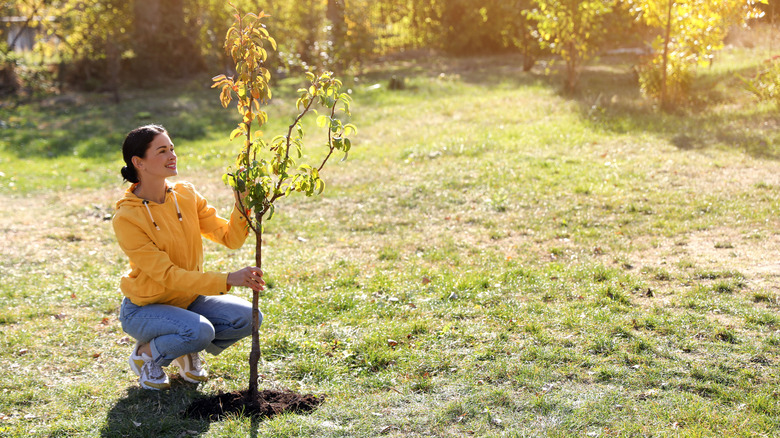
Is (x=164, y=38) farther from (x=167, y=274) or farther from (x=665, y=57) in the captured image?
(x=167, y=274)

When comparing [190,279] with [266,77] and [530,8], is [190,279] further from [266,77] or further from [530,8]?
[530,8]

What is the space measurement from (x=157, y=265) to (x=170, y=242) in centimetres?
21

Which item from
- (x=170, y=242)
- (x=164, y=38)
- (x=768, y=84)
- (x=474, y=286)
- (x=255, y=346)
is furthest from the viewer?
(x=164, y=38)

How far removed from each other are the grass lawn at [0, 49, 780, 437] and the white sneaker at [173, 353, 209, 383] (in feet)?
0.32

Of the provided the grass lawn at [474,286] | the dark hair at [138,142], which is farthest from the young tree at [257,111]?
the grass lawn at [474,286]

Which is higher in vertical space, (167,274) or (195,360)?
(167,274)

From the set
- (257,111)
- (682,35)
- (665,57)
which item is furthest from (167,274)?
(682,35)

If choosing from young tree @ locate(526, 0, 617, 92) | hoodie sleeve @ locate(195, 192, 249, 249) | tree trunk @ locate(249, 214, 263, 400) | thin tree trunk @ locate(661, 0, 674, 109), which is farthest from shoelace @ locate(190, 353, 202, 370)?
young tree @ locate(526, 0, 617, 92)

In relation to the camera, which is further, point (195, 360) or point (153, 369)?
point (195, 360)

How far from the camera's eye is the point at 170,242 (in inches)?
156

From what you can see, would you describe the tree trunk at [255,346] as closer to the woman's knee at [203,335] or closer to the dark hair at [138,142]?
the woman's knee at [203,335]

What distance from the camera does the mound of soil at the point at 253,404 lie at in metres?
3.84

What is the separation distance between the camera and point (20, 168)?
1130 centimetres

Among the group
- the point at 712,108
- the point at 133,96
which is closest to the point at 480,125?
the point at 712,108
